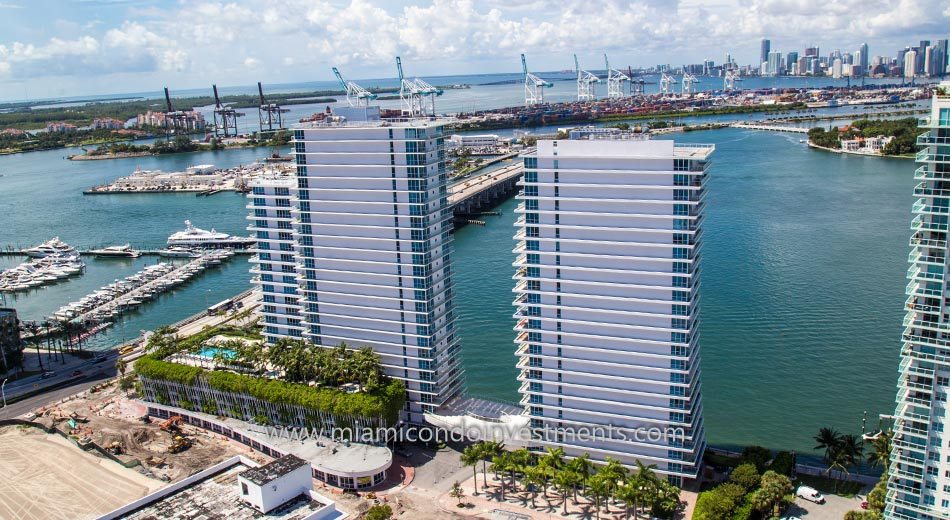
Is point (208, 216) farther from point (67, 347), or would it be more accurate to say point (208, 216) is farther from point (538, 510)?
point (538, 510)

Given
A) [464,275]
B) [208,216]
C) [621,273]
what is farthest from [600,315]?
[208,216]

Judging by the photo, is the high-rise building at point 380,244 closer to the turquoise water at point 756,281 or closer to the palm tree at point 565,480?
the turquoise water at point 756,281

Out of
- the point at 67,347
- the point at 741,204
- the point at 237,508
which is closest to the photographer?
the point at 237,508

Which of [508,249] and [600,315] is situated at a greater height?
[600,315]

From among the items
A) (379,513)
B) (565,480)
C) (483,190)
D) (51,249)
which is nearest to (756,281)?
(565,480)

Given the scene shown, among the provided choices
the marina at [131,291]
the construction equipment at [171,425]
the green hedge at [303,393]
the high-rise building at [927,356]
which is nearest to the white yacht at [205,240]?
the marina at [131,291]

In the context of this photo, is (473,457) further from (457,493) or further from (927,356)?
(927,356)
